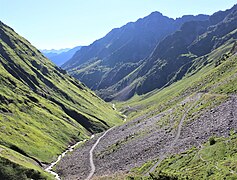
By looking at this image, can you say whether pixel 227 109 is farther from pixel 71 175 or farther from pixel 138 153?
pixel 71 175

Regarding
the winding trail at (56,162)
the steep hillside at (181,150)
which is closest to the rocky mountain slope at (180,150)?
the steep hillside at (181,150)

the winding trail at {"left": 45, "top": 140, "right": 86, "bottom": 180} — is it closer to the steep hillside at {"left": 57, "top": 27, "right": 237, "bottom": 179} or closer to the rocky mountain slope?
the rocky mountain slope

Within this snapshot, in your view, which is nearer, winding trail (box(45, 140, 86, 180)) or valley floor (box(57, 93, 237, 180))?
valley floor (box(57, 93, 237, 180))

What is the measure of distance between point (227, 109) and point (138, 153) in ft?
94.0

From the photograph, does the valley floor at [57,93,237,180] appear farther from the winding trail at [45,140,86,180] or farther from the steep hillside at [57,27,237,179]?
the winding trail at [45,140,86,180]

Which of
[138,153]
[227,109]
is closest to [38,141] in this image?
[138,153]

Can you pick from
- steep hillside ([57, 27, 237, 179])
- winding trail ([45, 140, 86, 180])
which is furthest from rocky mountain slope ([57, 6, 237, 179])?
winding trail ([45, 140, 86, 180])

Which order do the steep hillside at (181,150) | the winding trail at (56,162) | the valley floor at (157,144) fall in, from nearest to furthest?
the steep hillside at (181,150)
the valley floor at (157,144)
the winding trail at (56,162)

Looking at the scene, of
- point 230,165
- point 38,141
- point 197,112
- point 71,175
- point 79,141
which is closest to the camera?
point 230,165

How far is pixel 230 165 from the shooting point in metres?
53.9

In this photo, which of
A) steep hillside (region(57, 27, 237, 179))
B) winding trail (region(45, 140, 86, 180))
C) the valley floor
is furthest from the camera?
winding trail (region(45, 140, 86, 180))

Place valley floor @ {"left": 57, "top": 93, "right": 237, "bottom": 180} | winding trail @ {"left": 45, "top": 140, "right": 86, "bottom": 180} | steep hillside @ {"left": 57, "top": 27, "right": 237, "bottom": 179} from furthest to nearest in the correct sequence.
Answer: winding trail @ {"left": 45, "top": 140, "right": 86, "bottom": 180}
valley floor @ {"left": 57, "top": 93, "right": 237, "bottom": 180}
steep hillside @ {"left": 57, "top": 27, "right": 237, "bottom": 179}

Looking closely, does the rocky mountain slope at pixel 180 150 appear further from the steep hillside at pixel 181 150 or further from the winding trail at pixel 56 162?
the winding trail at pixel 56 162

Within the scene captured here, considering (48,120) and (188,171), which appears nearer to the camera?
(188,171)
